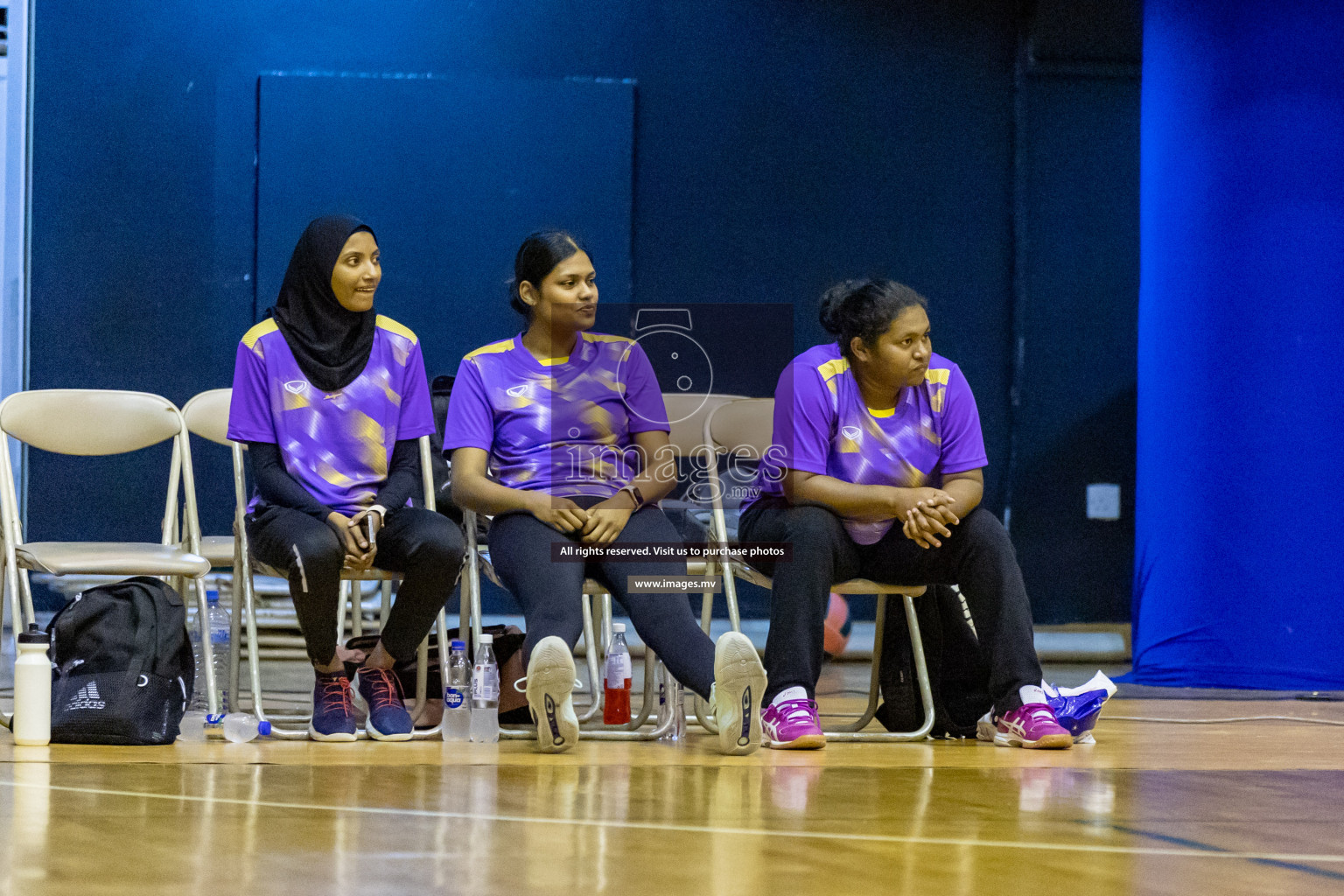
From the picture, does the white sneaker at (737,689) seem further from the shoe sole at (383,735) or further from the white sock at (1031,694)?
the shoe sole at (383,735)

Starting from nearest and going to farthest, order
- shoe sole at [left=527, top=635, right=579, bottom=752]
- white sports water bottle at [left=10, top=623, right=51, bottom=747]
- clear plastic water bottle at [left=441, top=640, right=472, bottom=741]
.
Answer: shoe sole at [left=527, top=635, right=579, bottom=752] < white sports water bottle at [left=10, top=623, right=51, bottom=747] < clear plastic water bottle at [left=441, top=640, right=472, bottom=741]

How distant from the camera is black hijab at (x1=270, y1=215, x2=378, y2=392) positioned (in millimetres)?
3379

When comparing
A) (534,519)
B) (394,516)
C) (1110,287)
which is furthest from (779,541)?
(1110,287)

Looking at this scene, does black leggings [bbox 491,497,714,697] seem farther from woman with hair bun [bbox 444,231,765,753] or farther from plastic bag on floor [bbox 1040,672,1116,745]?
plastic bag on floor [bbox 1040,672,1116,745]

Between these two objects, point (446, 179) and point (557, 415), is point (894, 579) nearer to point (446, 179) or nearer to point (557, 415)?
point (557, 415)

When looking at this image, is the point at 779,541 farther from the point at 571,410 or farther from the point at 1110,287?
the point at 1110,287

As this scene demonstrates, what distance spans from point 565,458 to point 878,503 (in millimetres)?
729

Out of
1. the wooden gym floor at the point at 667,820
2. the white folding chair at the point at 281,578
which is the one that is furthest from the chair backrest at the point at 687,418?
the wooden gym floor at the point at 667,820

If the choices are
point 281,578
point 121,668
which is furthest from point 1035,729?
point 121,668

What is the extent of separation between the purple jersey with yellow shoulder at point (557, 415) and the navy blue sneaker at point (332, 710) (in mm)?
592

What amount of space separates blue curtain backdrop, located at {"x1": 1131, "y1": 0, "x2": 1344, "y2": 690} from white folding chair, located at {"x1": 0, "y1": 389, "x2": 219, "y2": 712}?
3153mm

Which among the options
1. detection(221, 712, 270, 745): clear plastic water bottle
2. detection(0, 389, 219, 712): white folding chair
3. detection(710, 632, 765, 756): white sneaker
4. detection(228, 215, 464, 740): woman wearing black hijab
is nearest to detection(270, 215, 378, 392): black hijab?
detection(228, 215, 464, 740): woman wearing black hijab

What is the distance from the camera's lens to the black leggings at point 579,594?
3.01 meters

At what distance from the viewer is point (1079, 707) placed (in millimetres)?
3223
